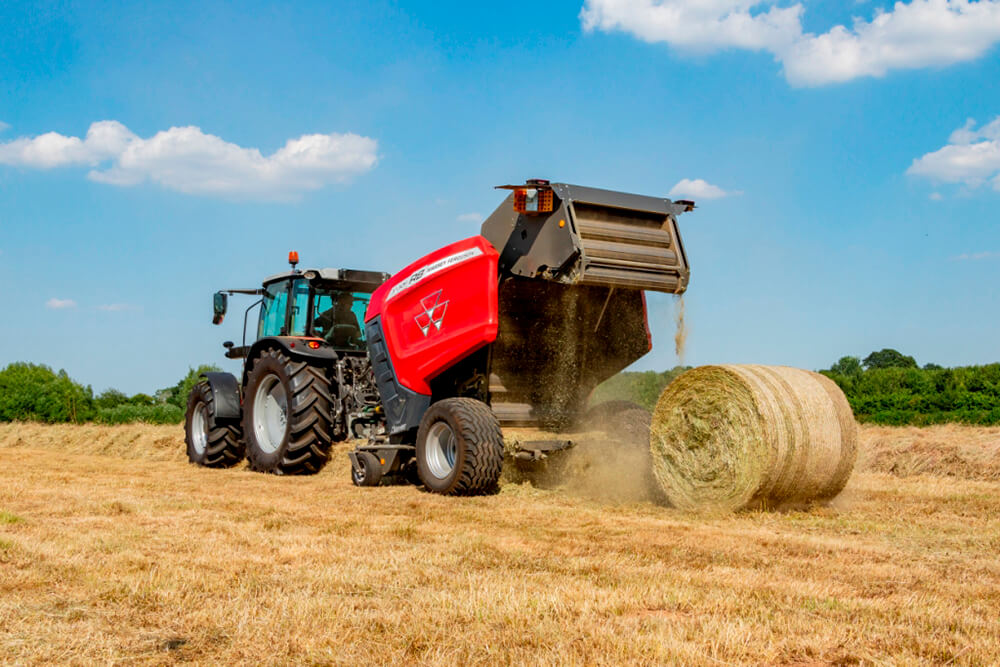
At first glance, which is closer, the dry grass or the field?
the field

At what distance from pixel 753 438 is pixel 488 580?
2.99 meters

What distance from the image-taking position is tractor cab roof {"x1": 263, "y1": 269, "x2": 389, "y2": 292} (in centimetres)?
1041

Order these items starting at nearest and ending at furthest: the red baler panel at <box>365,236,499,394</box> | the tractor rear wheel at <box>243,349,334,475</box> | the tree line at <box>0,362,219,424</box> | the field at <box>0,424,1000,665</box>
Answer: the field at <box>0,424,1000,665</box> → the red baler panel at <box>365,236,499,394</box> → the tractor rear wheel at <box>243,349,334,475</box> → the tree line at <box>0,362,219,424</box>

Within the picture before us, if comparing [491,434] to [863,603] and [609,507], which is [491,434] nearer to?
[609,507]

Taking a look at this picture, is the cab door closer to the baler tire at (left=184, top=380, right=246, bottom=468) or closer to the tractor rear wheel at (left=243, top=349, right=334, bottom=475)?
the tractor rear wheel at (left=243, top=349, right=334, bottom=475)

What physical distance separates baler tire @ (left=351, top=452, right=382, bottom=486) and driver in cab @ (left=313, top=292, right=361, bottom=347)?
215cm

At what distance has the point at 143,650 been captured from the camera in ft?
10.2

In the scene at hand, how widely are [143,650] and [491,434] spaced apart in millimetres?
4686

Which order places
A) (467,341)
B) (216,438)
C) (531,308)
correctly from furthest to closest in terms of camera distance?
1. (216,438)
2. (531,308)
3. (467,341)

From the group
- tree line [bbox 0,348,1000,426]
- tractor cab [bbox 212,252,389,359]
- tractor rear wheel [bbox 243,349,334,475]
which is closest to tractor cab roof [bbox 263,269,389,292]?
tractor cab [bbox 212,252,389,359]

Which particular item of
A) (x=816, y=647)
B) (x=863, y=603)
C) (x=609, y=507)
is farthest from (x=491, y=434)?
(x=816, y=647)

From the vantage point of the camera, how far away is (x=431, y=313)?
844cm

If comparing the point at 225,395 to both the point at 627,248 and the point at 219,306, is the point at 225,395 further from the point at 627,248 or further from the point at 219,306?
the point at 627,248

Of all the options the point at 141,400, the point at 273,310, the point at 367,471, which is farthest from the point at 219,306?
the point at 141,400
